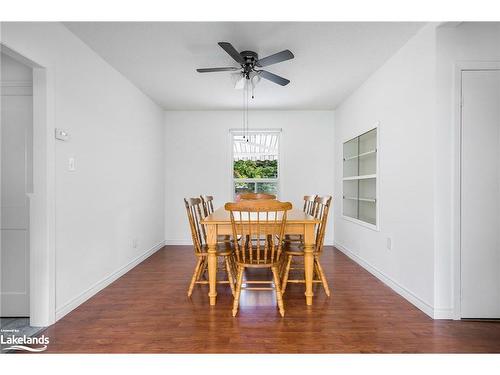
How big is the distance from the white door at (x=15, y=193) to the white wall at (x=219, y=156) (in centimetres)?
315

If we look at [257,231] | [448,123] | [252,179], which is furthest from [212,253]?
[252,179]

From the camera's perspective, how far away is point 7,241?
245 centimetres

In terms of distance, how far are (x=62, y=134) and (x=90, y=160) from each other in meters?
0.53

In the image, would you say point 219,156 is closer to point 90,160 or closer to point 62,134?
point 90,160

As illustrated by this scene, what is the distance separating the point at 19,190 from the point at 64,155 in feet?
1.52

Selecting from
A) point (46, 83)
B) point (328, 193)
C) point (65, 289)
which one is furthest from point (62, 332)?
point (328, 193)

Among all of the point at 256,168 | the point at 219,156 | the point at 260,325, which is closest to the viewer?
the point at 260,325

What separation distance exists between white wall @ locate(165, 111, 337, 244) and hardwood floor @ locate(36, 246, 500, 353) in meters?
2.59

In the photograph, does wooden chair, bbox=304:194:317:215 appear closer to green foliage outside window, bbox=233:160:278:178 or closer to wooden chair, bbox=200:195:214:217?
wooden chair, bbox=200:195:214:217

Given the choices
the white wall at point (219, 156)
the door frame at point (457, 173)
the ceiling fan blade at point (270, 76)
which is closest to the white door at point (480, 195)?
the door frame at point (457, 173)

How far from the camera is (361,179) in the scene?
4.26 meters

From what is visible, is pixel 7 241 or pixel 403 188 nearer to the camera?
pixel 7 241

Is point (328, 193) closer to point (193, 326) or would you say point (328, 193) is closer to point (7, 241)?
point (193, 326)
